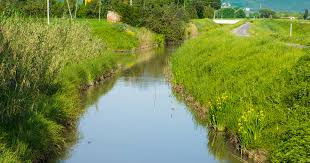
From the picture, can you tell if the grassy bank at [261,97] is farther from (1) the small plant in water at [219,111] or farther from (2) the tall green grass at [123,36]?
(2) the tall green grass at [123,36]

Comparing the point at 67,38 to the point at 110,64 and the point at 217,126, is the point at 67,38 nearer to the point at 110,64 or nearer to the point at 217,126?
the point at 110,64

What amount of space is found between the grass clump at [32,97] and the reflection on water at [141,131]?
906 millimetres

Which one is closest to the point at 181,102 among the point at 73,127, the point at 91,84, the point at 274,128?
the point at 91,84

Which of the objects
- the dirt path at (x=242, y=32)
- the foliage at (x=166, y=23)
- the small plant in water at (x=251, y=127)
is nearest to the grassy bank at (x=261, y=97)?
the small plant in water at (x=251, y=127)

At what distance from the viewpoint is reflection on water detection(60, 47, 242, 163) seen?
47.4 feet

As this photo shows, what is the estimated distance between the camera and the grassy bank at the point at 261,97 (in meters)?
11.6

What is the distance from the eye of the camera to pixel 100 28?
174 feet

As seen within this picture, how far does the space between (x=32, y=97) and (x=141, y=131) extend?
4.63 metres

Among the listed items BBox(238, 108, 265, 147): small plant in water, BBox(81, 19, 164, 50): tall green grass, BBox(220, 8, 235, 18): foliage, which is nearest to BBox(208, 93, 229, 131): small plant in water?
BBox(238, 108, 265, 147): small plant in water

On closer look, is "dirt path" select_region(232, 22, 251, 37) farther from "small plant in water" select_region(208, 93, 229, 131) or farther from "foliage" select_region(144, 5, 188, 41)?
"small plant in water" select_region(208, 93, 229, 131)

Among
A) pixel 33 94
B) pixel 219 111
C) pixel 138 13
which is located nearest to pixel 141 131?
pixel 219 111

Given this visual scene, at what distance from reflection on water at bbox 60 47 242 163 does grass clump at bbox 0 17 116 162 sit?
91cm

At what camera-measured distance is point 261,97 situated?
1545cm

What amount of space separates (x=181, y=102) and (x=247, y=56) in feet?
11.2
